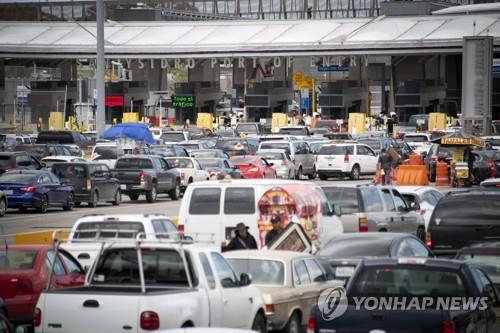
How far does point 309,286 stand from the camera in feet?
55.9

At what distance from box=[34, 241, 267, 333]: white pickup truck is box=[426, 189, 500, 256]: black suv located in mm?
8810

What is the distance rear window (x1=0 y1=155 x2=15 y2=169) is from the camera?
145 feet

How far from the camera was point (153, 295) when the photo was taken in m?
13.0

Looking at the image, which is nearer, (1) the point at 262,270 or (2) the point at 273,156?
(1) the point at 262,270

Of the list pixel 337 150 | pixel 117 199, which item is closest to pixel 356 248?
pixel 117 199

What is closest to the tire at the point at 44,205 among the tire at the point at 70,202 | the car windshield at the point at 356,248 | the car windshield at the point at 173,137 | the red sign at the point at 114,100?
the tire at the point at 70,202

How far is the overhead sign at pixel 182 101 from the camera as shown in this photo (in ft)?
319

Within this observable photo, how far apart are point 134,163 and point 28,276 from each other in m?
28.0

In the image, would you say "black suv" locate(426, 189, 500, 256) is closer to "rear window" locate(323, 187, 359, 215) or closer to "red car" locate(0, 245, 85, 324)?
"rear window" locate(323, 187, 359, 215)

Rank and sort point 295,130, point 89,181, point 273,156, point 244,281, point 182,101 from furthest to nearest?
point 182,101, point 295,130, point 273,156, point 89,181, point 244,281

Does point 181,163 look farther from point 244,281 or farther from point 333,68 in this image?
point 333,68

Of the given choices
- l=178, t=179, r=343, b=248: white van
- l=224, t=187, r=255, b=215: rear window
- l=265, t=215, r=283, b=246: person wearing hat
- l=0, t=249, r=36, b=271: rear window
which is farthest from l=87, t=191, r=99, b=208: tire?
l=0, t=249, r=36, b=271: rear window

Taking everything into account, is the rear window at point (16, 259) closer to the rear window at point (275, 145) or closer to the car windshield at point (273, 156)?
the car windshield at point (273, 156)

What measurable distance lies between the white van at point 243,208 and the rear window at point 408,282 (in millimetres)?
8630
